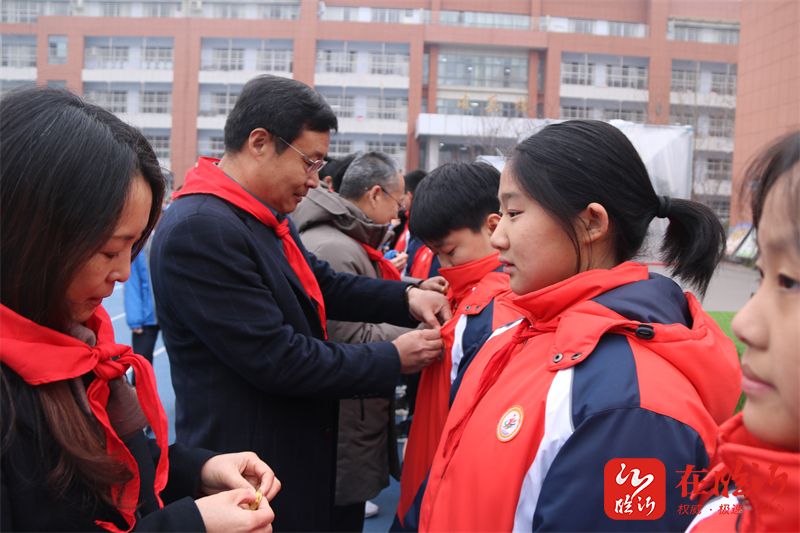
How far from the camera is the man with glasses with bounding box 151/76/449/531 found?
2.01 m

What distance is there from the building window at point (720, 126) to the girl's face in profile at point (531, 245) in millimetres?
33291

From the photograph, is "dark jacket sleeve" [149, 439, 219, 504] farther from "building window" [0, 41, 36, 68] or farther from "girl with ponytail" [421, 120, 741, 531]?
"building window" [0, 41, 36, 68]

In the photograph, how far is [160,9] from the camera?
37.5 meters

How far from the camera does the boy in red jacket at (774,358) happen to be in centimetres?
81

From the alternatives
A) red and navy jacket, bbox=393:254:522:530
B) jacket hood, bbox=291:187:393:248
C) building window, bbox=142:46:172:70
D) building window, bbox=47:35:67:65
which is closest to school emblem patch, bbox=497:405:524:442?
red and navy jacket, bbox=393:254:522:530

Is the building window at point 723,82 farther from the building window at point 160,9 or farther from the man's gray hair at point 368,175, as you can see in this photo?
the man's gray hair at point 368,175

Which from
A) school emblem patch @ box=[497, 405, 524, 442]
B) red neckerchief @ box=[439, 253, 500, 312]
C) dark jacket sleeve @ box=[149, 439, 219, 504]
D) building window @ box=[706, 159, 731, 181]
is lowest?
dark jacket sleeve @ box=[149, 439, 219, 504]

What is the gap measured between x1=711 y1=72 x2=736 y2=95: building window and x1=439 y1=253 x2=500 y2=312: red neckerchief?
37.0 m

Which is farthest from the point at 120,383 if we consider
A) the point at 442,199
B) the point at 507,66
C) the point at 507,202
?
the point at 507,66

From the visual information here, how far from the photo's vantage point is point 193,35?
118 feet

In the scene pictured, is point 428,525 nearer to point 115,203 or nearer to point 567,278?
point 567,278

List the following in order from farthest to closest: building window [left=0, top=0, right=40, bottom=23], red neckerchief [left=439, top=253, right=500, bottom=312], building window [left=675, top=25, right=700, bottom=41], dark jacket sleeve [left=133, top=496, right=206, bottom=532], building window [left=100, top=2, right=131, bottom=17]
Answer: building window [left=0, top=0, right=40, bottom=23] < building window [left=100, top=2, right=131, bottom=17] < building window [left=675, top=25, right=700, bottom=41] < red neckerchief [left=439, top=253, right=500, bottom=312] < dark jacket sleeve [left=133, top=496, right=206, bottom=532]

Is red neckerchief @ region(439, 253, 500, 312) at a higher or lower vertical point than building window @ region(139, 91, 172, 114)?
lower

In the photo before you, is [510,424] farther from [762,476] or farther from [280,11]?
[280,11]
